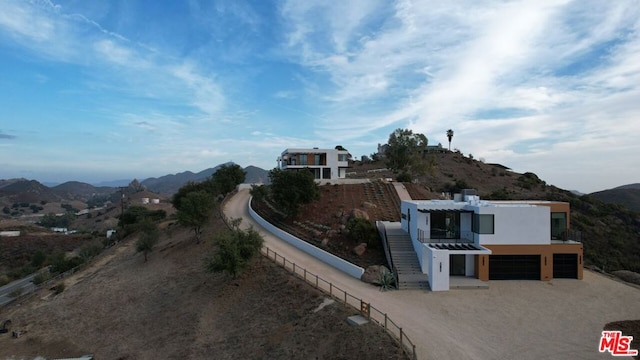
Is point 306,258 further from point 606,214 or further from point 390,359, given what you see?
point 606,214

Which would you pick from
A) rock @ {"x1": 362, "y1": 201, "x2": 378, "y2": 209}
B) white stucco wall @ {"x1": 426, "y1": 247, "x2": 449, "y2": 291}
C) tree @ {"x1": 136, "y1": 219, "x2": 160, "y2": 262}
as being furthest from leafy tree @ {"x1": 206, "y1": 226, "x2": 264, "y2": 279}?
rock @ {"x1": 362, "y1": 201, "x2": 378, "y2": 209}

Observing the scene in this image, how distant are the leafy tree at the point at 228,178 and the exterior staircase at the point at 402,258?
4208 cm

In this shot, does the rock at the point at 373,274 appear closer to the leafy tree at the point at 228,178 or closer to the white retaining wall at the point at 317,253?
the white retaining wall at the point at 317,253

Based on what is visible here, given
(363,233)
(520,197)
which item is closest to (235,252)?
(363,233)

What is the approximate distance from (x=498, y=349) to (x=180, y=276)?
27.4 m

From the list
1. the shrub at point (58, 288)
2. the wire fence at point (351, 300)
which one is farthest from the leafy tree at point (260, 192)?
the shrub at point (58, 288)

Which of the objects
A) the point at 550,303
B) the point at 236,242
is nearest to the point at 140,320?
the point at 236,242

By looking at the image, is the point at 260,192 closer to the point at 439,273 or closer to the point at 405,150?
the point at 405,150

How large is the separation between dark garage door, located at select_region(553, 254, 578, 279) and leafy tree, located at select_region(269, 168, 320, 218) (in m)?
24.9

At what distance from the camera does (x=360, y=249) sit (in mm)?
32094

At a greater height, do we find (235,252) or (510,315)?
(235,252)

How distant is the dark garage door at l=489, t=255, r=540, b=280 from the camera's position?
28531 mm

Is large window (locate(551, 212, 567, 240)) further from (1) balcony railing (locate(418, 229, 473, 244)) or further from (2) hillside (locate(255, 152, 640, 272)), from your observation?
(2) hillside (locate(255, 152, 640, 272))

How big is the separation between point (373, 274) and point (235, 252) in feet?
34.7
